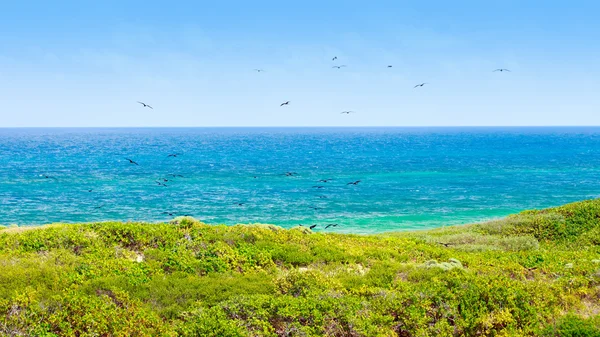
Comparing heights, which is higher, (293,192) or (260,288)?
(260,288)

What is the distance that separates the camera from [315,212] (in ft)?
178

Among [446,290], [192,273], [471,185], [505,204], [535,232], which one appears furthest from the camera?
[471,185]

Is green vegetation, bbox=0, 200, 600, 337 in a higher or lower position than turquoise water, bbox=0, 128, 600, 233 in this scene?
higher

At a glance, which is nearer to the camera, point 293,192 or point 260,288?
point 260,288

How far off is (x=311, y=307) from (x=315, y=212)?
Result: 42.9 meters

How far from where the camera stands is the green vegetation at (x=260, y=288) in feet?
36.3

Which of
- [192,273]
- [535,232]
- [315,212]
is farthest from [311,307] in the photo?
[315,212]

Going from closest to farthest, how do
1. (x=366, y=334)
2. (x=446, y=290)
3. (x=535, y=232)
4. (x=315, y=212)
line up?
(x=366, y=334) < (x=446, y=290) < (x=535, y=232) < (x=315, y=212)

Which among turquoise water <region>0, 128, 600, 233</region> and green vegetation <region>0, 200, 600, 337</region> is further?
turquoise water <region>0, 128, 600, 233</region>

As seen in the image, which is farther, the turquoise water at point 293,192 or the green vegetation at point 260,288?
the turquoise water at point 293,192

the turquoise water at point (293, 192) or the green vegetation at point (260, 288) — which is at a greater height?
the green vegetation at point (260, 288)

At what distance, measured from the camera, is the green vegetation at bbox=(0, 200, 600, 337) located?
36.3 ft

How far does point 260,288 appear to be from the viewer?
1351cm

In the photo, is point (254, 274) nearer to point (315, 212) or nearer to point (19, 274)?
point (19, 274)
